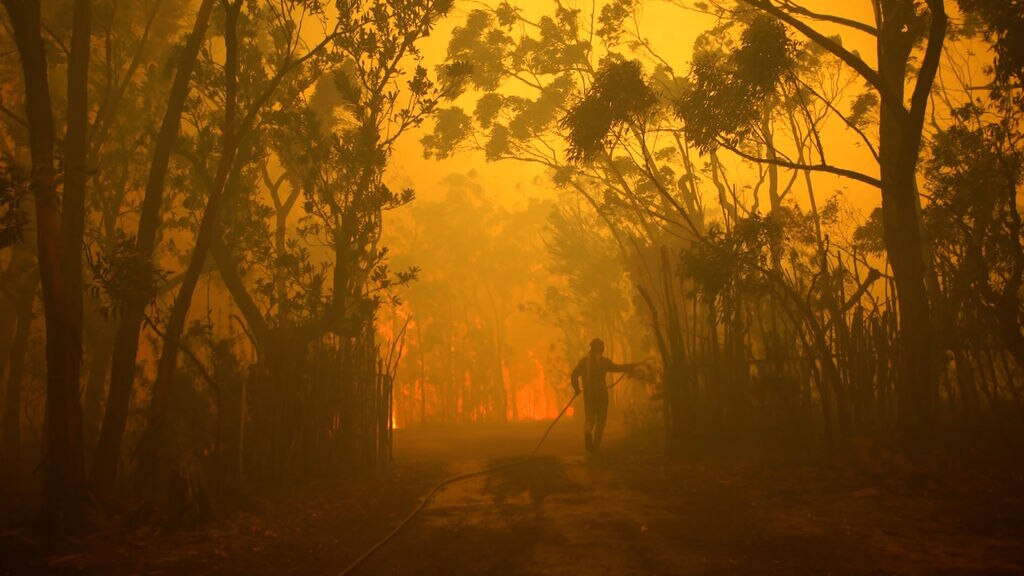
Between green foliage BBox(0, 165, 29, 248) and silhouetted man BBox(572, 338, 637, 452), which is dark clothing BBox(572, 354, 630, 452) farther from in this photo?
green foliage BBox(0, 165, 29, 248)

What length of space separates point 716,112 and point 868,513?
16.8 feet

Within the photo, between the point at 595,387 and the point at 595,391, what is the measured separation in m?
0.07

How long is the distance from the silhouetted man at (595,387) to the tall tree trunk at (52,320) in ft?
23.9

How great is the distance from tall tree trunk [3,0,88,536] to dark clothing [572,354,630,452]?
7.30 m

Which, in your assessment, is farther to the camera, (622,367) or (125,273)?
(622,367)

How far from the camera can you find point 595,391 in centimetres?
1142

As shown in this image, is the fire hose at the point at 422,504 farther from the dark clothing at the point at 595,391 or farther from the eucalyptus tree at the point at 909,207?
the eucalyptus tree at the point at 909,207

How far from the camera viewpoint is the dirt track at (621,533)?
4.30m

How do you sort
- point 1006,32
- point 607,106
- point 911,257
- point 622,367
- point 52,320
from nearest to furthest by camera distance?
point 52,320
point 1006,32
point 911,257
point 607,106
point 622,367

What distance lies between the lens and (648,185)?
19.5 metres

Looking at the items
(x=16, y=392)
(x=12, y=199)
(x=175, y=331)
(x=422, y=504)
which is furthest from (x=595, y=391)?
(x=16, y=392)

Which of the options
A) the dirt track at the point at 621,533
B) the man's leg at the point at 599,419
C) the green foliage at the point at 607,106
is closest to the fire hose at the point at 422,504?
the dirt track at the point at 621,533

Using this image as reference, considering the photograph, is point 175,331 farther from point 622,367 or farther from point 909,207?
point 909,207

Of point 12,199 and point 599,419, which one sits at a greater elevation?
point 12,199
